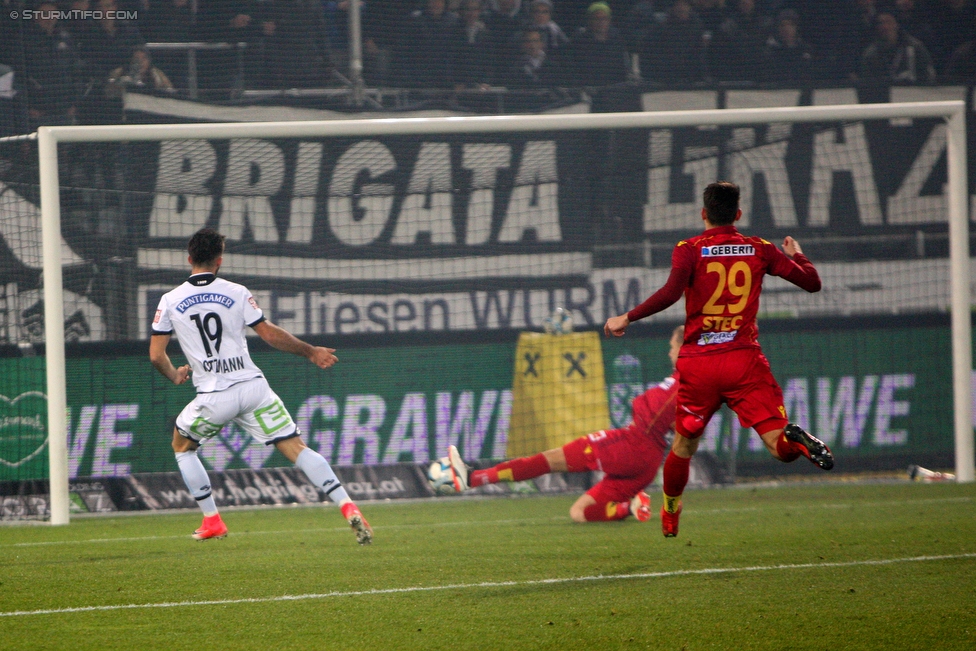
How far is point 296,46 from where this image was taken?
44.5 feet

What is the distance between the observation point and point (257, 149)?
11.7 meters

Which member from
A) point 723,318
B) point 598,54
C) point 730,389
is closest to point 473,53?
point 598,54

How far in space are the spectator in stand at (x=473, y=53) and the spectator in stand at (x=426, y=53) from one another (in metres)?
0.09

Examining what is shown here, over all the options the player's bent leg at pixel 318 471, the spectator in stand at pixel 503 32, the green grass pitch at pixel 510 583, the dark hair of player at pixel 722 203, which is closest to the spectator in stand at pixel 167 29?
the spectator in stand at pixel 503 32

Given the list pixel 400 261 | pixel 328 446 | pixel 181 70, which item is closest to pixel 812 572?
pixel 328 446

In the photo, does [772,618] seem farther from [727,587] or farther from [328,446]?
[328,446]

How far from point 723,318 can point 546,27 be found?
9978 mm

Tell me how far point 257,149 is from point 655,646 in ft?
28.6

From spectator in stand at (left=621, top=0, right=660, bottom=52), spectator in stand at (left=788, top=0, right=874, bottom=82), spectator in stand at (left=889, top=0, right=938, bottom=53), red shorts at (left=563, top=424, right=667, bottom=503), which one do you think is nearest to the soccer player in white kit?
red shorts at (left=563, top=424, right=667, bottom=503)

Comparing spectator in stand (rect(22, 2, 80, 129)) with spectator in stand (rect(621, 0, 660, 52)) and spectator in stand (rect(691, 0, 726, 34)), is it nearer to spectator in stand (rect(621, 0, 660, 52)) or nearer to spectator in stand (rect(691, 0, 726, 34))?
spectator in stand (rect(621, 0, 660, 52))

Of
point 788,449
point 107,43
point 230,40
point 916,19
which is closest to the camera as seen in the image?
point 788,449

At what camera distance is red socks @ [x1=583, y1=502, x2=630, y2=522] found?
820 centimetres

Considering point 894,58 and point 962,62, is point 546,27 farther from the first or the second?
point 962,62

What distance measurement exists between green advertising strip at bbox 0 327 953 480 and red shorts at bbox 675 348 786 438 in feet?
17.1
